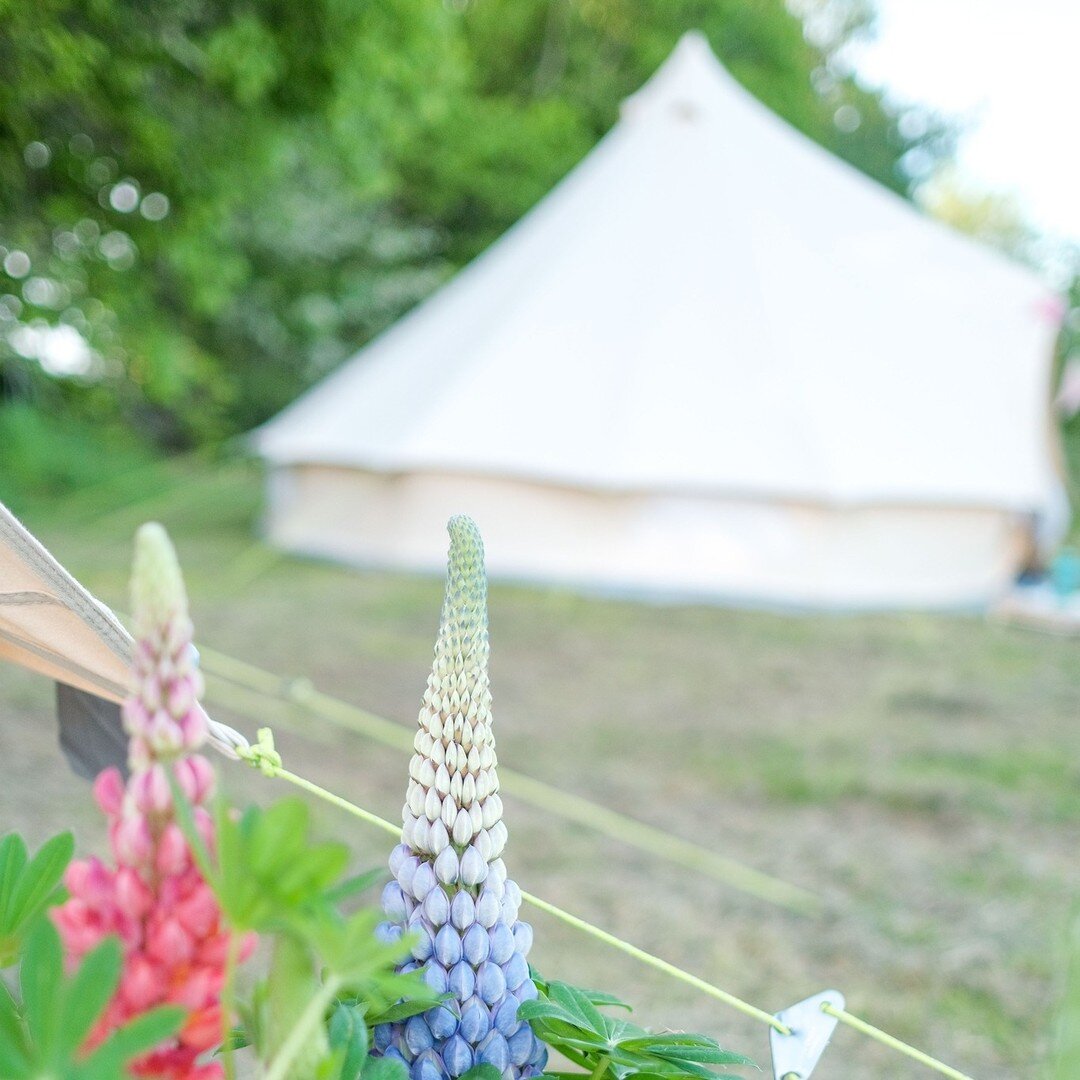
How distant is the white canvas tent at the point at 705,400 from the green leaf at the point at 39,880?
5557 millimetres

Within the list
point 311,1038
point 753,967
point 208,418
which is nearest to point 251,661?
point 753,967

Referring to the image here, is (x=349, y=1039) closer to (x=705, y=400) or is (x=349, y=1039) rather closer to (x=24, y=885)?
(x=24, y=885)

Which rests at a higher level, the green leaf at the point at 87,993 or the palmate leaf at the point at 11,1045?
the green leaf at the point at 87,993

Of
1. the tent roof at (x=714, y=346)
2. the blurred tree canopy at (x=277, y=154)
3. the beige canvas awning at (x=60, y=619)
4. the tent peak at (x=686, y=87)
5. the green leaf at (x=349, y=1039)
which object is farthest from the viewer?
the tent peak at (x=686, y=87)

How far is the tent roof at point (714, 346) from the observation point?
6.32 m

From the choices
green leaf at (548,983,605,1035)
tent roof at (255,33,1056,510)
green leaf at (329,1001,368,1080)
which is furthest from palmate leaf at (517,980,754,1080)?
tent roof at (255,33,1056,510)

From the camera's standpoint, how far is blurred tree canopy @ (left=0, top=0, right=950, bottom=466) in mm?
3465

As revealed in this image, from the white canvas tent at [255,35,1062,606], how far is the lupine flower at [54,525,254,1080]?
5664mm

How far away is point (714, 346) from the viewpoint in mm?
6637

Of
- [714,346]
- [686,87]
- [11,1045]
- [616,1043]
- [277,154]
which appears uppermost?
[686,87]

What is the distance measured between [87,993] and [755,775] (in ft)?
10.6

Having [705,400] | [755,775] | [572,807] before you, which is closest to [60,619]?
[572,807]

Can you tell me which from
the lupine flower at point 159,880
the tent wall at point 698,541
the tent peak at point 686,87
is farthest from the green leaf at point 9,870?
the tent peak at point 686,87

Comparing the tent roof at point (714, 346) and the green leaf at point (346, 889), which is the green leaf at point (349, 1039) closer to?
the green leaf at point (346, 889)
